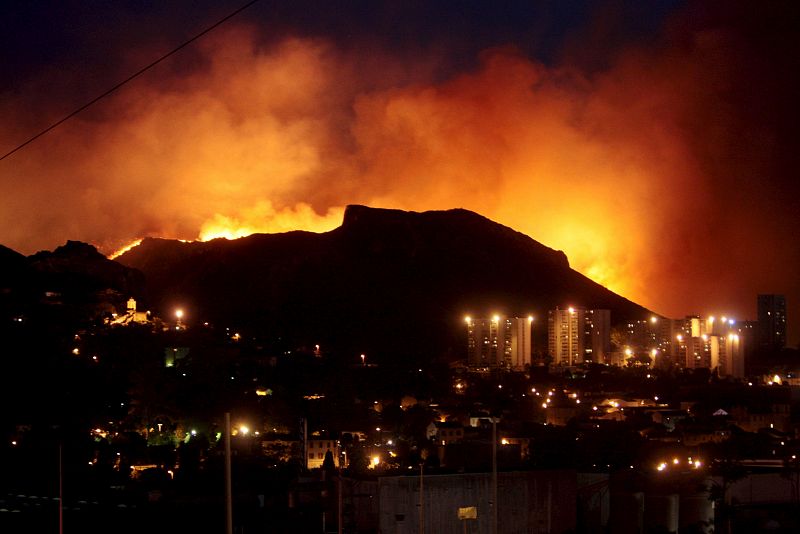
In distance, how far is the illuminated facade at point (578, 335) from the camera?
50719mm

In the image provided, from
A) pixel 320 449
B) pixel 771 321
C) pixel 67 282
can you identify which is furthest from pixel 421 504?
pixel 771 321

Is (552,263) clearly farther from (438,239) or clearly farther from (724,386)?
(724,386)

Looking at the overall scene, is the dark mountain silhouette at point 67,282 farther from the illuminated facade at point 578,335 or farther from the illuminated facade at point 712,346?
the illuminated facade at point 712,346

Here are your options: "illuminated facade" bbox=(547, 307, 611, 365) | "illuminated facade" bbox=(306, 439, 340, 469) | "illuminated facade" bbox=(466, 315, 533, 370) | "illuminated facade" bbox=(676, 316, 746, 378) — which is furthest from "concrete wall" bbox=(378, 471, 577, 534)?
"illuminated facade" bbox=(547, 307, 611, 365)

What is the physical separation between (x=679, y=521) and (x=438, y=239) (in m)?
50.9

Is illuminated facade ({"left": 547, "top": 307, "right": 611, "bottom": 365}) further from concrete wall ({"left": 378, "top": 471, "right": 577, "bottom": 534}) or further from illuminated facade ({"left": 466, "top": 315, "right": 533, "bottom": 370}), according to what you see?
concrete wall ({"left": 378, "top": 471, "right": 577, "bottom": 534})

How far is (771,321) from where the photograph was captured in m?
65.4

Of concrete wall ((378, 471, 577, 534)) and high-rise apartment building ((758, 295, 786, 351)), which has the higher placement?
high-rise apartment building ((758, 295, 786, 351))

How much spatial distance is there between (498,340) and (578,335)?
5567mm

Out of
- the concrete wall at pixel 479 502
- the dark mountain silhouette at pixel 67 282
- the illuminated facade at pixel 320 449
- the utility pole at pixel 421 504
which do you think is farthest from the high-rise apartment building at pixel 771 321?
the utility pole at pixel 421 504

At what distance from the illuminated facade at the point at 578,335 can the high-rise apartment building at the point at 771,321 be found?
17682 millimetres

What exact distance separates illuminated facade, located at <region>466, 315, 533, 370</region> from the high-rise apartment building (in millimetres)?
22933

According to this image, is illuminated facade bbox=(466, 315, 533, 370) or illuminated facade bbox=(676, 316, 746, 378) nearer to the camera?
illuminated facade bbox=(676, 316, 746, 378)

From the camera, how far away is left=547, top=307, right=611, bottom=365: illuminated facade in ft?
166
